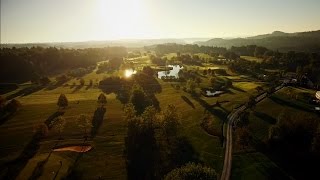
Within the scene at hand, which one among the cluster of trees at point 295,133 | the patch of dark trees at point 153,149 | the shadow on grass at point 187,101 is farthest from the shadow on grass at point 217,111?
the cluster of trees at point 295,133

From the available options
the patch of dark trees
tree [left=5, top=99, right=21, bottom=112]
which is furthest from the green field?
the patch of dark trees

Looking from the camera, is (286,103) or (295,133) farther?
(286,103)

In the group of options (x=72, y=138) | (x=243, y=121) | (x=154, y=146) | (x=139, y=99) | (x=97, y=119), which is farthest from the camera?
(x=139, y=99)

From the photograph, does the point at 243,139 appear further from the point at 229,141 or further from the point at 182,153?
the point at 182,153

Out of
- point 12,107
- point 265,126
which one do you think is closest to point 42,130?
point 12,107

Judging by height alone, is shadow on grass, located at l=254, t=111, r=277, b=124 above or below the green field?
above

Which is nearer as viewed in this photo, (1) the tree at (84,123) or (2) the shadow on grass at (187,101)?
(1) the tree at (84,123)

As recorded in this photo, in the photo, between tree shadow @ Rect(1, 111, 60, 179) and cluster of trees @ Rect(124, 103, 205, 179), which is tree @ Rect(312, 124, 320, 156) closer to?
cluster of trees @ Rect(124, 103, 205, 179)

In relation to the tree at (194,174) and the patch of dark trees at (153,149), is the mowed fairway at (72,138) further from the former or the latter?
the tree at (194,174)
